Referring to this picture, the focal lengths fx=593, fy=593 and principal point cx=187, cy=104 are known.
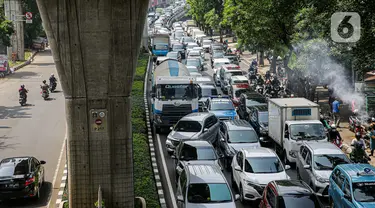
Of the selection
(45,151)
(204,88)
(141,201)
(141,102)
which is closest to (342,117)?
(204,88)

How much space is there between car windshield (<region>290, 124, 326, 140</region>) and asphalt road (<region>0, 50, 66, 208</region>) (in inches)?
329

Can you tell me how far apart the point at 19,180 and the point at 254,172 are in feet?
21.4

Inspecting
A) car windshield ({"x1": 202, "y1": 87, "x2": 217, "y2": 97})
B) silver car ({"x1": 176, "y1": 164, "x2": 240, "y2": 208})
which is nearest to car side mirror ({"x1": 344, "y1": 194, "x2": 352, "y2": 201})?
silver car ({"x1": 176, "y1": 164, "x2": 240, "y2": 208})

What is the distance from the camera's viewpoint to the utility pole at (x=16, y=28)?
5434cm

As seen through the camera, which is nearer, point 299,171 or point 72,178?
point 72,178

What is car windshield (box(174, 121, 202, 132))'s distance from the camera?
74.5ft

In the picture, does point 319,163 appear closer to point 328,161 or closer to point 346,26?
point 328,161

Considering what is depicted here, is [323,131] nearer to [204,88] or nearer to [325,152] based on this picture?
[325,152]

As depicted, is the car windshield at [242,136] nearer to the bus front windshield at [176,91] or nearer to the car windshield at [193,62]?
the bus front windshield at [176,91]

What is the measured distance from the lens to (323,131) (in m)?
20.6

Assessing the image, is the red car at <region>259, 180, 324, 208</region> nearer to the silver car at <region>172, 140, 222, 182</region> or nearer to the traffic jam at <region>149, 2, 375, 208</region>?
the traffic jam at <region>149, 2, 375, 208</region>

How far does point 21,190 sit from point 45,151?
7.09m

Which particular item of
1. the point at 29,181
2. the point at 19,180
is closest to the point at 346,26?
the point at 29,181

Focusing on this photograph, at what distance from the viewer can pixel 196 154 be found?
61.0 feet
